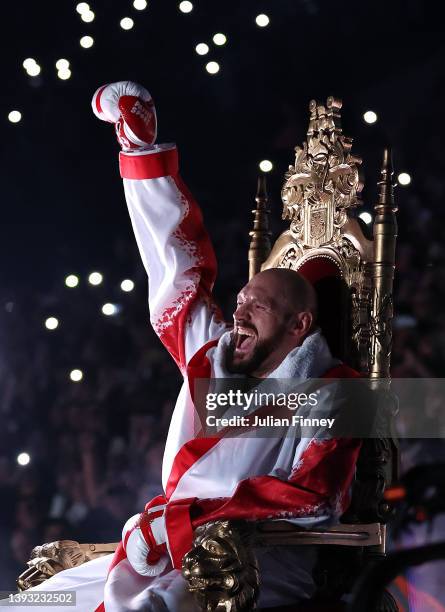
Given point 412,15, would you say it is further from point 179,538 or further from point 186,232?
point 179,538

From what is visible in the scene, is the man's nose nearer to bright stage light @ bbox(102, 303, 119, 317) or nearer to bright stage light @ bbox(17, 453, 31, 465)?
bright stage light @ bbox(102, 303, 119, 317)

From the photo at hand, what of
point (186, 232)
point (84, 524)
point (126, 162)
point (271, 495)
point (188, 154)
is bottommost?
point (84, 524)

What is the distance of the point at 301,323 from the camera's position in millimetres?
2332

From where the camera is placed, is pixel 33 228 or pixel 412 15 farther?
pixel 33 228

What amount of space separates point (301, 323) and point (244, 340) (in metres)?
0.14

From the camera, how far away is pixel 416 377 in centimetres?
289

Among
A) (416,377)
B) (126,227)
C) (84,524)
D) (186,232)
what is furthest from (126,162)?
(84,524)

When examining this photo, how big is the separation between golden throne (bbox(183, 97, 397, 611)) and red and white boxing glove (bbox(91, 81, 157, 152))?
1.34ft

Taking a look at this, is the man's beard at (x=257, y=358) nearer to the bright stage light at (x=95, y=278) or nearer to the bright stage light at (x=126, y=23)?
the bright stage light at (x=95, y=278)

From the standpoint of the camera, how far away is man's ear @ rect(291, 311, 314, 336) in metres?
2.33

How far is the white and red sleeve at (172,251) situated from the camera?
2467 millimetres

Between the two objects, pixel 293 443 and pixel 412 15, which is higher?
pixel 412 15

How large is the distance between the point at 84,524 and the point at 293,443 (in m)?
1.70

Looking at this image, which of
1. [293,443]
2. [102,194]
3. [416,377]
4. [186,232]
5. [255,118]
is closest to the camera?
[293,443]
